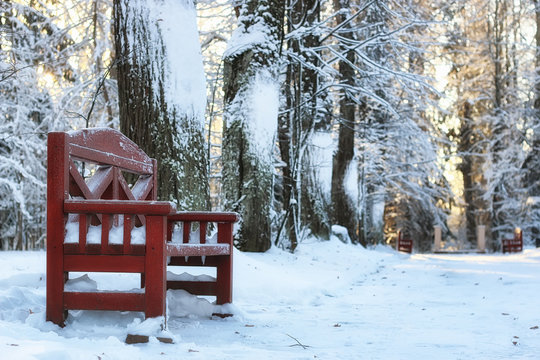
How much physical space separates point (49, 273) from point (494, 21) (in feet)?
88.9

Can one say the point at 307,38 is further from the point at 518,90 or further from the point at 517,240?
the point at 518,90

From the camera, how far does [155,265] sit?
11.9ft

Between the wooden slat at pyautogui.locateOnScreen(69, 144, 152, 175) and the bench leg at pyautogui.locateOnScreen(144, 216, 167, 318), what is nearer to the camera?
the bench leg at pyautogui.locateOnScreen(144, 216, 167, 318)

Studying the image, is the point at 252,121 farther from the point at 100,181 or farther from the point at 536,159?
the point at 536,159

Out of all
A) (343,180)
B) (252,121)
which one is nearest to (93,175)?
(252,121)

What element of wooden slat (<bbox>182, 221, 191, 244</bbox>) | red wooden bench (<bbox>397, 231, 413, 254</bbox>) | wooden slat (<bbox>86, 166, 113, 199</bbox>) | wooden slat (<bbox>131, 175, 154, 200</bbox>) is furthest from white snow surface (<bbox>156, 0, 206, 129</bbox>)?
red wooden bench (<bbox>397, 231, 413, 254</bbox>)

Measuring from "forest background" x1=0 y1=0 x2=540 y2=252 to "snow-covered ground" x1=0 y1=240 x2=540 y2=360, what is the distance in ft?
4.65

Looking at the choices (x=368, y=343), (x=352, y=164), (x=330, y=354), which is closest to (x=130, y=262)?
(x=330, y=354)

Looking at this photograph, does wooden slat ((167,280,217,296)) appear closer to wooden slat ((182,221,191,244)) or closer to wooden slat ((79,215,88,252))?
wooden slat ((182,221,191,244))

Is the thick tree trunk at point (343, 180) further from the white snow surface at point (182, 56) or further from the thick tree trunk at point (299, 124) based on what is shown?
the white snow surface at point (182, 56)

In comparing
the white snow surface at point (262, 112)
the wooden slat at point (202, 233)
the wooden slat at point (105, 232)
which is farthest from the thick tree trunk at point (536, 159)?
the wooden slat at point (105, 232)

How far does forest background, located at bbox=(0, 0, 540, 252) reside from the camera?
631cm

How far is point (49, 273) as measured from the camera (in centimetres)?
370

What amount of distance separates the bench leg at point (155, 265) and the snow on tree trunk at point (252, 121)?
16.5ft
